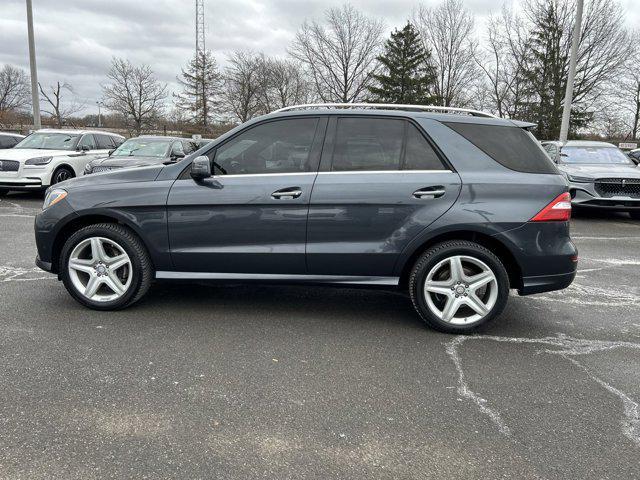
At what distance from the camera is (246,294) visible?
5133mm

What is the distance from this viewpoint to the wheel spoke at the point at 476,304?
4.10m

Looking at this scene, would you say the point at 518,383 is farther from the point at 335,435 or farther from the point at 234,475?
the point at 234,475

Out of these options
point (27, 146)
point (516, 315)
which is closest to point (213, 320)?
point (516, 315)

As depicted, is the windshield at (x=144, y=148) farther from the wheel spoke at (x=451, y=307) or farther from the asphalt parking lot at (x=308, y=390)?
the wheel spoke at (x=451, y=307)

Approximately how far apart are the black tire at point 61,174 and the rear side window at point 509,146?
35.8 ft

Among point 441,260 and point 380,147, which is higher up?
point 380,147

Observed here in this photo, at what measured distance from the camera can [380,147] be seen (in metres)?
4.22

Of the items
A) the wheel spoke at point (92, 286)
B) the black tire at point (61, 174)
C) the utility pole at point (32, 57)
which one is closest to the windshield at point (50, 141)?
the black tire at point (61, 174)

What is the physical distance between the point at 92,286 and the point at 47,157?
30.2 feet

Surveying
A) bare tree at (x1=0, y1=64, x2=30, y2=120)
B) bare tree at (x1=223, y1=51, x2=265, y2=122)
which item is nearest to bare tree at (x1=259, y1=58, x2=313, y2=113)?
bare tree at (x1=223, y1=51, x2=265, y2=122)

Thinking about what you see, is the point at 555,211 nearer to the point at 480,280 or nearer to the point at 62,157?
the point at 480,280

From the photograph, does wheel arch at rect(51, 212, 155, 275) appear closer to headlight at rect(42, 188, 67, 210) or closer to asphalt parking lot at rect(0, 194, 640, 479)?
headlight at rect(42, 188, 67, 210)

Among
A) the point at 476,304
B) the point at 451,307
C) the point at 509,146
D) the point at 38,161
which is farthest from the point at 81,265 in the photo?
the point at 38,161

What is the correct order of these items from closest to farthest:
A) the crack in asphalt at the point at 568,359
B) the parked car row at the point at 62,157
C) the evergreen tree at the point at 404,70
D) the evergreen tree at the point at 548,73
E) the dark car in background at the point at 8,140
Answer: the crack in asphalt at the point at 568,359 → the parked car row at the point at 62,157 → the dark car in background at the point at 8,140 → the evergreen tree at the point at 548,73 → the evergreen tree at the point at 404,70
